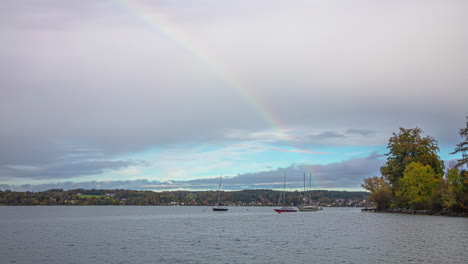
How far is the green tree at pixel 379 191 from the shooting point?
136775 millimetres

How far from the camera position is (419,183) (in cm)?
10750

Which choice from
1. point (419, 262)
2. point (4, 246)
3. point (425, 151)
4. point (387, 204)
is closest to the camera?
point (419, 262)

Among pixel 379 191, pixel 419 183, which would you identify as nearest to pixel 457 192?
pixel 419 183

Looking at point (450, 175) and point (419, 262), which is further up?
point (450, 175)

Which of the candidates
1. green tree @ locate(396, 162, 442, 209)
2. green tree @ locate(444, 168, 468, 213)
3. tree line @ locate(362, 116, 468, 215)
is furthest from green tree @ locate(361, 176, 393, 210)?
green tree @ locate(444, 168, 468, 213)

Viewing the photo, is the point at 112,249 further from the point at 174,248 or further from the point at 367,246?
the point at 367,246

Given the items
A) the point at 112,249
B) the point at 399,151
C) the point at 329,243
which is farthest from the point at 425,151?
the point at 112,249

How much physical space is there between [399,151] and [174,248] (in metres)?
95.7

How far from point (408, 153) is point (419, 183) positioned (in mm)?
17398

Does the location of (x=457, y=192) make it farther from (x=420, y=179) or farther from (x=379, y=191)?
(x=379, y=191)

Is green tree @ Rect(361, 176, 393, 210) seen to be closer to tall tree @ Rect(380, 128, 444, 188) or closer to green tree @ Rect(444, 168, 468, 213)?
tall tree @ Rect(380, 128, 444, 188)

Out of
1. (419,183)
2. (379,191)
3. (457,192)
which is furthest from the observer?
(379,191)

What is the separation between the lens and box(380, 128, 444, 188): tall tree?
119 metres

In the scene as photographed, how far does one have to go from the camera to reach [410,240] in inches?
2037
